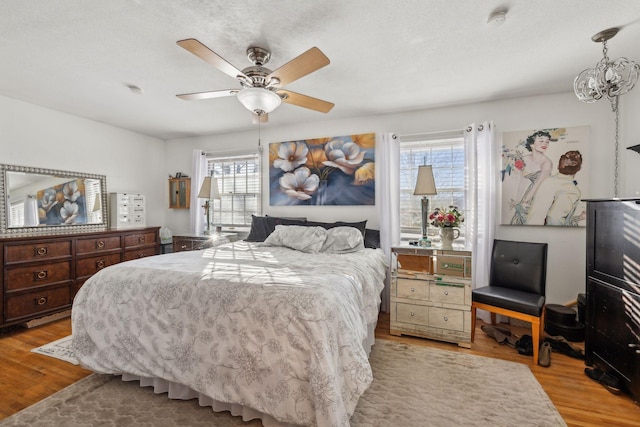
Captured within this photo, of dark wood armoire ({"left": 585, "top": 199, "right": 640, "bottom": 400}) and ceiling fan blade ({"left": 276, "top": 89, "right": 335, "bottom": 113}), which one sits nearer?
dark wood armoire ({"left": 585, "top": 199, "right": 640, "bottom": 400})

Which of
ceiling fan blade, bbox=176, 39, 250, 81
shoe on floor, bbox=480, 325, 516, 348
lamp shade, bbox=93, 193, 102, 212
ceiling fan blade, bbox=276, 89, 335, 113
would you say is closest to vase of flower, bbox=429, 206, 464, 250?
shoe on floor, bbox=480, 325, 516, 348

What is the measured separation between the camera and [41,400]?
187 centimetres

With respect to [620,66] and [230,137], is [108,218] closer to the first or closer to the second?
[230,137]

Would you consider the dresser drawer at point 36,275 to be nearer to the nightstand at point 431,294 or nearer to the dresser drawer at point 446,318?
the nightstand at point 431,294

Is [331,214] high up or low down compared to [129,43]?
down

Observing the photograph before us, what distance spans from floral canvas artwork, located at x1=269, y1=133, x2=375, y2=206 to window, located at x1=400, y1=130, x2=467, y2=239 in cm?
41

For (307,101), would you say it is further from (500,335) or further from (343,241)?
(500,335)

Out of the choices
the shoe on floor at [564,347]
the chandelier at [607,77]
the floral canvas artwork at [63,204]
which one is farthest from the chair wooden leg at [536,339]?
the floral canvas artwork at [63,204]

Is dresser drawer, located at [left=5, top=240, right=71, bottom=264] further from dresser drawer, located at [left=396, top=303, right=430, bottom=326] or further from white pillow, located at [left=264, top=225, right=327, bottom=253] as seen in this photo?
dresser drawer, located at [left=396, top=303, right=430, bottom=326]

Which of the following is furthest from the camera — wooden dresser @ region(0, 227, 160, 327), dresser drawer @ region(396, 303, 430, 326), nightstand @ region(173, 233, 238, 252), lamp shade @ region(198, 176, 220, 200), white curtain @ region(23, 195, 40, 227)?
lamp shade @ region(198, 176, 220, 200)

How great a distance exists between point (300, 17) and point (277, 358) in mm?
2008

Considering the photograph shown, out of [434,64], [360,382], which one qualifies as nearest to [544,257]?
[434,64]

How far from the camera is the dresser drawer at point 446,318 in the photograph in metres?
2.62

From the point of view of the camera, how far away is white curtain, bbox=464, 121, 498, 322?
3135 mm
